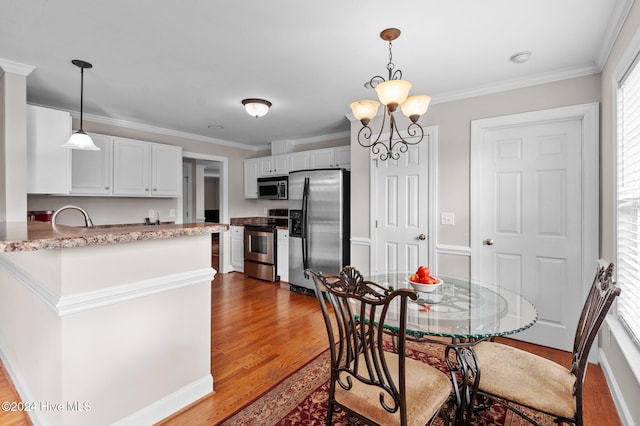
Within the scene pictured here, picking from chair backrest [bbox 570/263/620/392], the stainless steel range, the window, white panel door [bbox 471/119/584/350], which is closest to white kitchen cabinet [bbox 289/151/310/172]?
the stainless steel range

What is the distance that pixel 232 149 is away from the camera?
577 centimetres

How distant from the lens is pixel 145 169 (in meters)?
4.31

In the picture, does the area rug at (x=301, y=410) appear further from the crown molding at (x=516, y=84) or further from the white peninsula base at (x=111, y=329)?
the crown molding at (x=516, y=84)

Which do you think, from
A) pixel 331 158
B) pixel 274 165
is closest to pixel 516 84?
pixel 331 158

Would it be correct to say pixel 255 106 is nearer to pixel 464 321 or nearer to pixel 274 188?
pixel 274 188

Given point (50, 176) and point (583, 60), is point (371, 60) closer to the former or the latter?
point (583, 60)

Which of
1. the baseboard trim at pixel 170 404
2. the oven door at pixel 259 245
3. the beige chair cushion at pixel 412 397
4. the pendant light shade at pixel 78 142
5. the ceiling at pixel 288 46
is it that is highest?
the ceiling at pixel 288 46

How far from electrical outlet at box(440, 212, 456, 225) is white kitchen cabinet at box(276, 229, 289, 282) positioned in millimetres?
2477

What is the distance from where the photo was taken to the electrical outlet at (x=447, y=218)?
317 centimetres

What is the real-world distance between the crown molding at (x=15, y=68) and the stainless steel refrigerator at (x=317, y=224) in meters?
2.95

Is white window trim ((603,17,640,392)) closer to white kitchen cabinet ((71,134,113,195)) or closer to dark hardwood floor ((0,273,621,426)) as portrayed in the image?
dark hardwood floor ((0,273,621,426))

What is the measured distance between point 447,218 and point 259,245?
3.10 m

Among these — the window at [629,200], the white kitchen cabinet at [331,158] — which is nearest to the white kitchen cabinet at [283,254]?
the white kitchen cabinet at [331,158]

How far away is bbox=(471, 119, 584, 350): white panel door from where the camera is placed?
266cm
